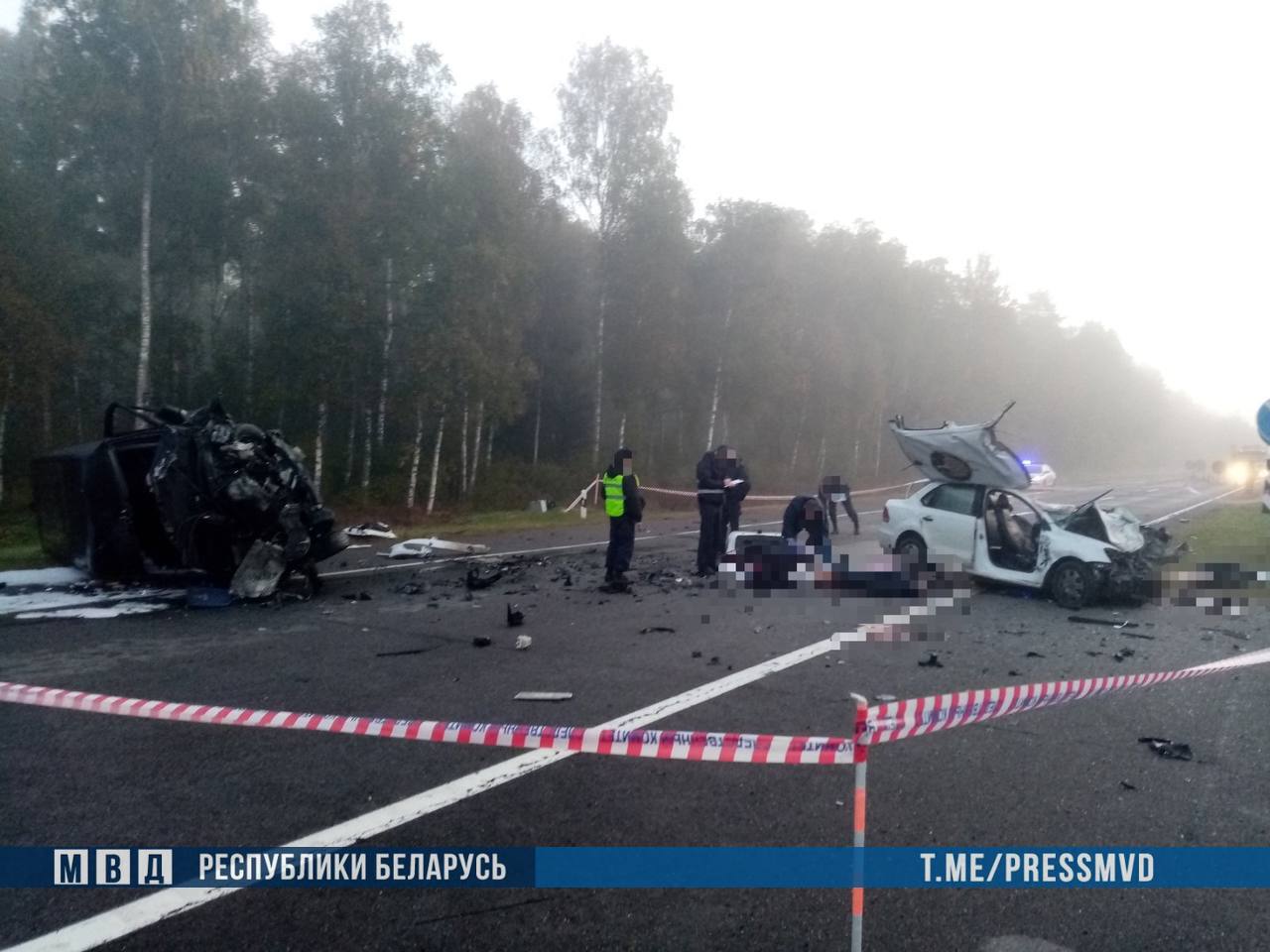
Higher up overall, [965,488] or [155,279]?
[155,279]

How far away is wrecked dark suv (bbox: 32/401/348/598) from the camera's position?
10023 mm

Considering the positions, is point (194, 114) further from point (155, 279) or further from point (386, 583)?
point (386, 583)

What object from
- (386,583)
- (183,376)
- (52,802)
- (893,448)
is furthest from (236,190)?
(893,448)

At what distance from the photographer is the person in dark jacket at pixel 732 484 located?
13.0 meters

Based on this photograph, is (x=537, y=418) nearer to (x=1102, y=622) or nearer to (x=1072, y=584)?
(x=1072, y=584)

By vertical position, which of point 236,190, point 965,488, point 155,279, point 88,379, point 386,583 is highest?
point 236,190

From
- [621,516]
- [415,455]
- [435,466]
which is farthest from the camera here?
[435,466]

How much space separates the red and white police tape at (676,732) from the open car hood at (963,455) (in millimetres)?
3969

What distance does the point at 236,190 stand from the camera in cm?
2322

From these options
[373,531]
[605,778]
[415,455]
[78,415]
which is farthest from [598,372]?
[605,778]

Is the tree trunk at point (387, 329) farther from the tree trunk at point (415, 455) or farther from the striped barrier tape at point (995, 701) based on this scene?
the striped barrier tape at point (995, 701)

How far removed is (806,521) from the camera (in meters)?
10.7

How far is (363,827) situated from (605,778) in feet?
4.15

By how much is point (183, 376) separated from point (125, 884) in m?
22.9
